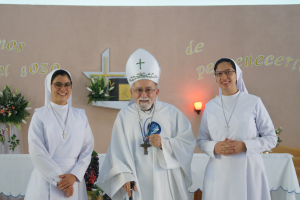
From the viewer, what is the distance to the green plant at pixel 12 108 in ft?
19.4

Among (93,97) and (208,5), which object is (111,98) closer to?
(93,97)

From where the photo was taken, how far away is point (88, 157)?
2.63 metres

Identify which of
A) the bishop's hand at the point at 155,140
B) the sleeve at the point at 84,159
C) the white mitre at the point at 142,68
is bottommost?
the sleeve at the point at 84,159

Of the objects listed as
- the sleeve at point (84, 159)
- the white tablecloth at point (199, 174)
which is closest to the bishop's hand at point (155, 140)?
the sleeve at point (84, 159)

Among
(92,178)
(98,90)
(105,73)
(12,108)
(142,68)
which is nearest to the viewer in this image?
(142,68)

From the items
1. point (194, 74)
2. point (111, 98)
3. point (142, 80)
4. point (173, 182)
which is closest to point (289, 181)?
point (173, 182)

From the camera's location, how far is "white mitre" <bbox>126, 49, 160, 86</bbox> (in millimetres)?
2543

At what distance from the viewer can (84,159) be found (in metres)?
2.57

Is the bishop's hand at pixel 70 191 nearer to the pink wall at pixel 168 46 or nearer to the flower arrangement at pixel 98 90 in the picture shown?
the flower arrangement at pixel 98 90

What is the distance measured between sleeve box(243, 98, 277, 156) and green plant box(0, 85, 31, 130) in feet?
16.7

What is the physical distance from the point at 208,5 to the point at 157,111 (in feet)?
16.6

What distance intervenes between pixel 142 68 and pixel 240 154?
118 cm

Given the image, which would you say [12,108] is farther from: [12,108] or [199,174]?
[199,174]

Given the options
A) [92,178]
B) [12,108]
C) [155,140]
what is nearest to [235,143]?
[155,140]
